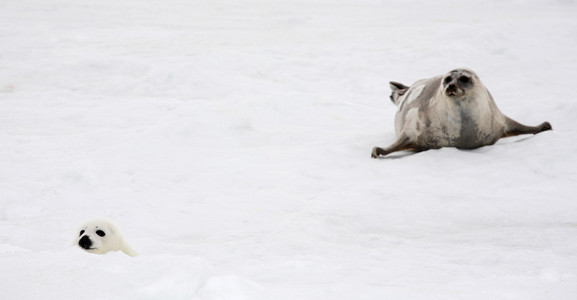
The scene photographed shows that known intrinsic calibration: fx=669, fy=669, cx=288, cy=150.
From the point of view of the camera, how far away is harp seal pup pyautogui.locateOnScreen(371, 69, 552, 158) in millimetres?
4672

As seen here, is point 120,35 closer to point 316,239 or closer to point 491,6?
point 491,6

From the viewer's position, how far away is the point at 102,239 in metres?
3.04

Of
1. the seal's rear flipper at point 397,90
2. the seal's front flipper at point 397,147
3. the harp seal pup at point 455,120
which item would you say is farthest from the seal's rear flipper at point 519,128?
the seal's rear flipper at point 397,90

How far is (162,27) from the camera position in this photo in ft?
37.8

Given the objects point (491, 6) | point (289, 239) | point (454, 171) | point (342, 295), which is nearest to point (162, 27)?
point (491, 6)

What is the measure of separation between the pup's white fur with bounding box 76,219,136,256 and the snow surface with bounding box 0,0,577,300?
0.21 m

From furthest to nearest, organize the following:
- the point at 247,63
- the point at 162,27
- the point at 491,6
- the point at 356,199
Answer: the point at 491,6, the point at 162,27, the point at 247,63, the point at 356,199

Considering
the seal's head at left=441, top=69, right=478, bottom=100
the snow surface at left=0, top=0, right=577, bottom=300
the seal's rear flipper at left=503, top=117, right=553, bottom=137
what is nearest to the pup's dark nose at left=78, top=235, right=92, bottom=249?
the snow surface at left=0, top=0, right=577, bottom=300

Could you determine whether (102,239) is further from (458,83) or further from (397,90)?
(397,90)

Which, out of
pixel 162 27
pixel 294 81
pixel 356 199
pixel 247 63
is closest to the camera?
pixel 356 199

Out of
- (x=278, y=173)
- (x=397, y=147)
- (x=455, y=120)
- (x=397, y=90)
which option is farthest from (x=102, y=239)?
(x=397, y=90)

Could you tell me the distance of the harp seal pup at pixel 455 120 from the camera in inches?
184

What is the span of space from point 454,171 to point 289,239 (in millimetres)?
1550

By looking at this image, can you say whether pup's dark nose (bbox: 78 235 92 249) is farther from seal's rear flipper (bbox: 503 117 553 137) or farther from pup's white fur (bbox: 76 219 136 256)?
seal's rear flipper (bbox: 503 117 553 137)
